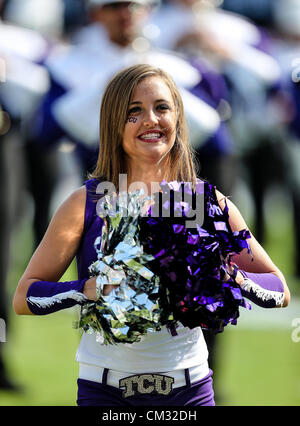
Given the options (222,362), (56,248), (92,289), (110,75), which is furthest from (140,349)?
(110,75)

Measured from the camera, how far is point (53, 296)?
1.99 metres

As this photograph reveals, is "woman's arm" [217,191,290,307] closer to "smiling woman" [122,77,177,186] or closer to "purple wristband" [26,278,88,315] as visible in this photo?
"smiling woman" [122,77,177,186]

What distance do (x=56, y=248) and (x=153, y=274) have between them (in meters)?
0.31

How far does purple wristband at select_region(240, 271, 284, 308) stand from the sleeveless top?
16 centimetres

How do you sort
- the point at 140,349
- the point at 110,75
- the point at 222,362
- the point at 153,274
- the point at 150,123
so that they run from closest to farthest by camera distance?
the point at 153,274
the point at 140,349
the point at 150,123
the point at 222,362
the point at 110,75

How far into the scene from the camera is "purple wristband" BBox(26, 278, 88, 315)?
196 cm

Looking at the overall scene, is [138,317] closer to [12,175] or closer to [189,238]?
[189,238]

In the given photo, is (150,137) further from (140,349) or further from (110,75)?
(110,75)

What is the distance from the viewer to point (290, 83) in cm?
469

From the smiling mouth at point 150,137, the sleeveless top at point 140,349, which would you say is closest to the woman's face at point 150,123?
the smiling mouth at point 150,137

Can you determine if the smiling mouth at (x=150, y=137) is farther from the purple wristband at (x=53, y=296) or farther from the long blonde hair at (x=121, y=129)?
the purple wristband at (x=53, y=296)

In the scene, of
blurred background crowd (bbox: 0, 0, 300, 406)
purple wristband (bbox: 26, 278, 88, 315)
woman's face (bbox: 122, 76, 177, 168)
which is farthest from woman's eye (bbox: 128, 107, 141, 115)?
blurred background crowd (bbox: 0, 0, 300, 406)

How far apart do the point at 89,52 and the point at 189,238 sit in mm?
2454
